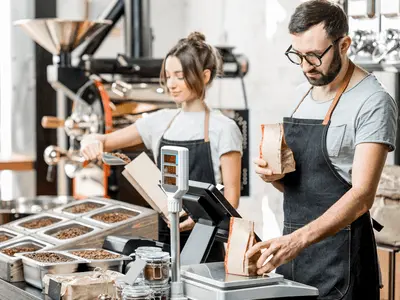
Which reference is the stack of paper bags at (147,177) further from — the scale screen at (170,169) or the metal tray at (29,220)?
the scale screen at (170,169)

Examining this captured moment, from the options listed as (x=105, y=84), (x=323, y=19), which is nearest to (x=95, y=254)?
(x=323, y=19)

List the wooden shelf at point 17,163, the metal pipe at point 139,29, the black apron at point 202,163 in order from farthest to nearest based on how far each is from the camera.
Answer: the wooden shelf at point 17,163, the metal pipe at point 139,29, the black apron at point 202,163

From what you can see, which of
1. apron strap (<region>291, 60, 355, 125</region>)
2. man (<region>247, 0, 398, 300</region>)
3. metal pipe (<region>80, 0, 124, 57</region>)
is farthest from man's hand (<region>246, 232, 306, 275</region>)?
metal pipe (<region>80, 0, 124, 57</region>)

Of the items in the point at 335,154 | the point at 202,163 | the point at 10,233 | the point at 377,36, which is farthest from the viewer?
the point at 377,36

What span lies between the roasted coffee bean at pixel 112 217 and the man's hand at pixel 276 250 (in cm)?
91

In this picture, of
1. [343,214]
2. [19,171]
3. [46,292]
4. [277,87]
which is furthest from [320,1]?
[19,171]

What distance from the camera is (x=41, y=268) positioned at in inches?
101

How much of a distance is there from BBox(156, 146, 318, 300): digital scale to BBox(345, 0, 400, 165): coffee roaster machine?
1699mm

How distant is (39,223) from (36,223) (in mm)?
17

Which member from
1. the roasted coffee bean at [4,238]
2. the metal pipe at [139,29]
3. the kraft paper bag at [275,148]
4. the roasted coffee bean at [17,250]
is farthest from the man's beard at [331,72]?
the metal pipe at [139,29]

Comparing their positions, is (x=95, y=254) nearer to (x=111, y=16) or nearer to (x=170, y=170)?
(x=170, y=170)

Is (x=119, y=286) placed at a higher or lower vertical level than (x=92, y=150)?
lower

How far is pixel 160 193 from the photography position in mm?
2918

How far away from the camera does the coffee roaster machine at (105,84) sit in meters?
4.96
